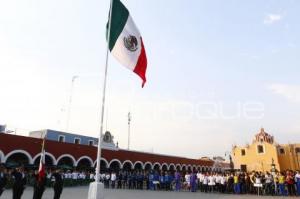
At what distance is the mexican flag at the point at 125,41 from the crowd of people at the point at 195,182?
5.76 m

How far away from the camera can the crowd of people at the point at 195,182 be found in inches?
494

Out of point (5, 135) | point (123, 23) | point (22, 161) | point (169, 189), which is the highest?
point (123, 23)

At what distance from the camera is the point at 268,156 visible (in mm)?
45312

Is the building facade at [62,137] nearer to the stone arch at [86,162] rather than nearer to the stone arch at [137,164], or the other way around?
the stone arch at [86,162]

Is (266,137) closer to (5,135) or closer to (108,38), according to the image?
(5,135)

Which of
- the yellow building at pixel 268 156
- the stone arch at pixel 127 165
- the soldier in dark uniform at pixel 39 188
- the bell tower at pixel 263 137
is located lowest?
the soldier in dark uniform at pixel 39 188

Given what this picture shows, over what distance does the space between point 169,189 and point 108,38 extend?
50.8 ft

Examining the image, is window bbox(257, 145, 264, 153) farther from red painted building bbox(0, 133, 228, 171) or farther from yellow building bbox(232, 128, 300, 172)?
red painted building bbox(0, 133, 228, 171)

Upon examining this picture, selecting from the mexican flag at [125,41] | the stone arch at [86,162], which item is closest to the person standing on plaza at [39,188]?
the mexican flag at [125,41]

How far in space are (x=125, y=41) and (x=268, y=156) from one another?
138 feet

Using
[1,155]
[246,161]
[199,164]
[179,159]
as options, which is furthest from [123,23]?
[199,164]

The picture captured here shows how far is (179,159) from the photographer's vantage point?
4688 centimetres

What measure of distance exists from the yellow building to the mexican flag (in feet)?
132

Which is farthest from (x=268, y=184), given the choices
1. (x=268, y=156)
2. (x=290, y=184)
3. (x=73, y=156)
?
(x=268, y=156)
